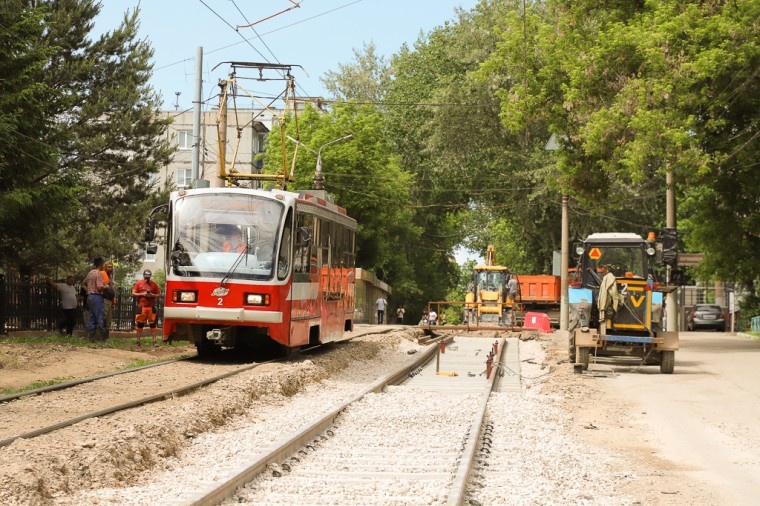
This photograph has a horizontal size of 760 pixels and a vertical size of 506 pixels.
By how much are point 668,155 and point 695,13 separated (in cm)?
411

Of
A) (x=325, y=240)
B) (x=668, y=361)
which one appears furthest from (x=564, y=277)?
(x=325, y=240)

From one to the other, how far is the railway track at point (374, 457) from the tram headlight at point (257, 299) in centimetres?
407

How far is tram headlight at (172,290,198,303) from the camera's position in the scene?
66.3 ft

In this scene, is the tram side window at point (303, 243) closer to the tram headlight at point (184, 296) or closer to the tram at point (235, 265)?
the tram at point (235, 265)

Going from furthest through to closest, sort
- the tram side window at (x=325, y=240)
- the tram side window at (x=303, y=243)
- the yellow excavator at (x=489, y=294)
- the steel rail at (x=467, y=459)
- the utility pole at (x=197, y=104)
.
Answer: the yellow excavator at (x=489, y=294)
the utility pole at (x=197, y=104)
the tram side window at (x=325, y=240)
the tram side window at (x=303, y=243)
the steel rail at (x=467, y=459)

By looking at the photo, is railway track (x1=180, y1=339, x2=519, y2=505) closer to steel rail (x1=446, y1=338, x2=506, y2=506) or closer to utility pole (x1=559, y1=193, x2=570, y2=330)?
steel rail (x1=446, y1=338, x2=506, y2=506)

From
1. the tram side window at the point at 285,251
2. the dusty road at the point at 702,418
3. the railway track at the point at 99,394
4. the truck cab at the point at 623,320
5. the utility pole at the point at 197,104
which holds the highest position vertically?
the utility pole at the point at 197,104

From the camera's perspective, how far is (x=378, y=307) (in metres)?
61.4

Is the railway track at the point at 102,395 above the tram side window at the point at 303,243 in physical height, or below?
below

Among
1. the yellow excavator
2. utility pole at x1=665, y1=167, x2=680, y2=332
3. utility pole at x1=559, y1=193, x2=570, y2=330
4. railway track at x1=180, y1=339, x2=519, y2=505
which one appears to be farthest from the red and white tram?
the yellow excavator

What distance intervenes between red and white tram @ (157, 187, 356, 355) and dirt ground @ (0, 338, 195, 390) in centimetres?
155

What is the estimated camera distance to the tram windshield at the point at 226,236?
20.2 metres

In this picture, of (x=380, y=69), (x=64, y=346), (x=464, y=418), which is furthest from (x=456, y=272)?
(x=464, y=418)

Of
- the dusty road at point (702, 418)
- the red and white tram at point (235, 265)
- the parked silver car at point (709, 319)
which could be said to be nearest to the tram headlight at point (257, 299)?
the red and white tram at point (235, 265)
